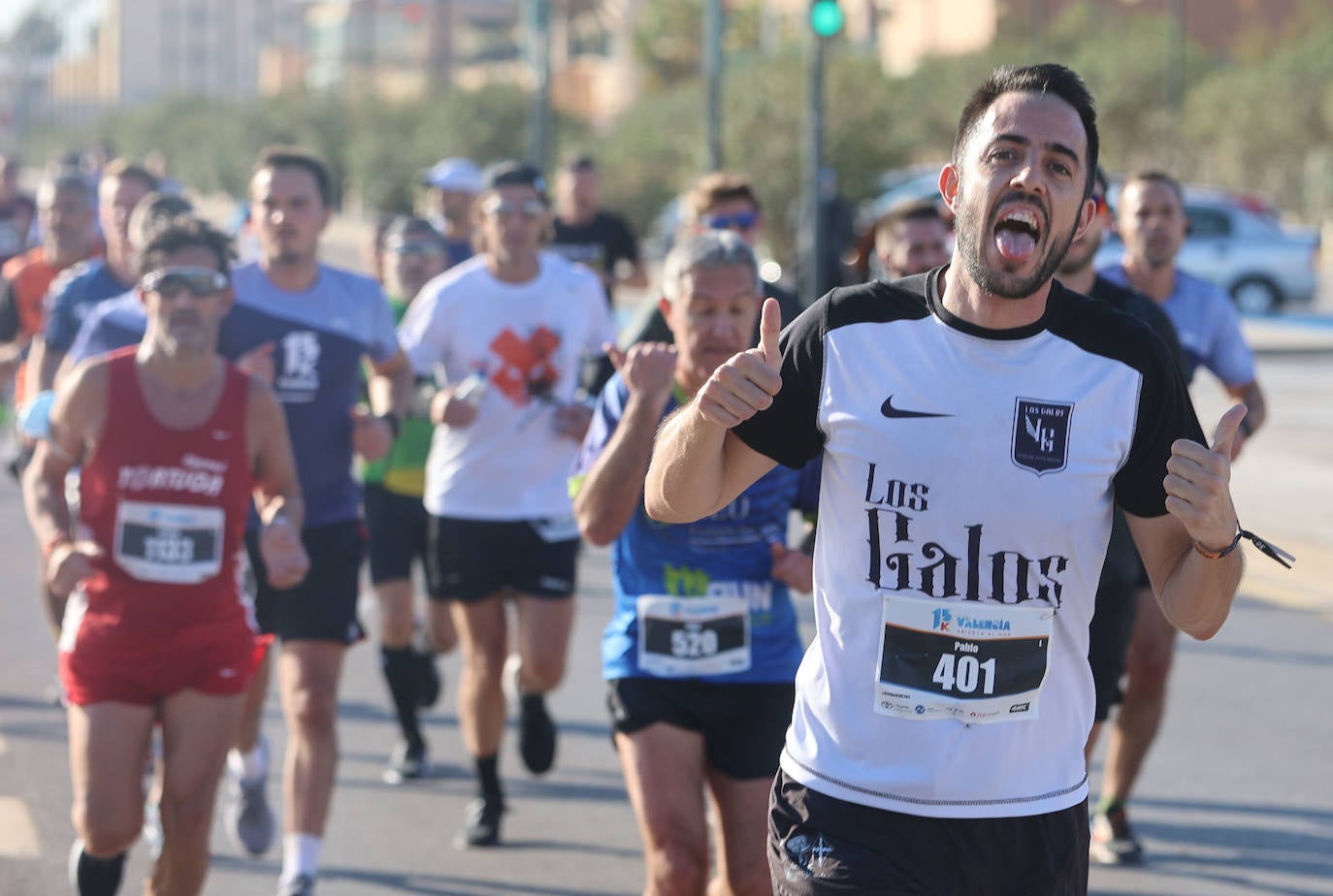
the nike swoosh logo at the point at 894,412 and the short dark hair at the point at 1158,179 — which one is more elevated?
the short dark hair at the point at 1158,179

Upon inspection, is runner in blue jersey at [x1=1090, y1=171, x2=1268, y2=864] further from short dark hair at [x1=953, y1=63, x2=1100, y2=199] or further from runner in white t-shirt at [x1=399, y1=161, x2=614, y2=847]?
short dark hair at [x1=953, y1=63, x2=1100, y2=199]

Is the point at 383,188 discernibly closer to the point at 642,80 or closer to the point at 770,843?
the point at 642,80

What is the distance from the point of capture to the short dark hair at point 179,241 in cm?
552

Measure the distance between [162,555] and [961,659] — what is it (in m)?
2.55

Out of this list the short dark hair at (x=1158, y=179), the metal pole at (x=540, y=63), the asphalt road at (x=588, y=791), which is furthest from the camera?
the metal pole at (x=540, y=63)

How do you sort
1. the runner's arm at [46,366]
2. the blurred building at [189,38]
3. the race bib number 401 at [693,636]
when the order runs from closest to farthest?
1. the race bib number 401 at [693,636]
2. the runner's arm at [46,366]
3. the blurred building at [189,38]

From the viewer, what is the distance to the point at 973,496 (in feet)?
10.7

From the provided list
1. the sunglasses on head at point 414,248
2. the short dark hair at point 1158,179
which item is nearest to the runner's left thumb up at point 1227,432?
the short dark hair at point 1158,179

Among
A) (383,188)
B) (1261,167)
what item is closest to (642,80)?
(383,188)

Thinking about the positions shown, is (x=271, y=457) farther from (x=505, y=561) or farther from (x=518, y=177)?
(x=518, y=177)

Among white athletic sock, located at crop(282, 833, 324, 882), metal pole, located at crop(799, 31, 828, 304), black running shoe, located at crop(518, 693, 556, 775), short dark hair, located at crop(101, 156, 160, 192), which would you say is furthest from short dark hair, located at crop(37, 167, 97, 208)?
metal pole, located at crop(799, 31, 828, 304)

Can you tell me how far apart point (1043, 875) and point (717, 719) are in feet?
5.33

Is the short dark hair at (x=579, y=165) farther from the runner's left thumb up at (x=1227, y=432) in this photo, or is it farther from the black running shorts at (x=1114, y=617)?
the runner's left thumb up at (x=1227, y=432)

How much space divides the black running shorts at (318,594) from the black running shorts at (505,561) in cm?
61
